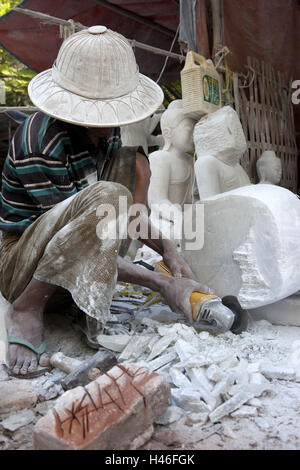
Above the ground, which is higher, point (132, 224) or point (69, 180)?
point (69, 180)

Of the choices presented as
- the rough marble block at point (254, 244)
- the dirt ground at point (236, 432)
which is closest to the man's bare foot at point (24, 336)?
the dirt ground at point (236, 432)

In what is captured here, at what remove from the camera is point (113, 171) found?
250cm

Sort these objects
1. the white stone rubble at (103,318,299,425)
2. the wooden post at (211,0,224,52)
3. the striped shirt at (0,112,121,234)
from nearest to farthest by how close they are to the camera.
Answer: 1. the white stone rubble at (103,318,299,425)
2. the striped shirt at (0,112,121,234)
3. the wooden post at (211,0,224,52)

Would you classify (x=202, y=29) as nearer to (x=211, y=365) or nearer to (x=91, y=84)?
(x=91, y=84)

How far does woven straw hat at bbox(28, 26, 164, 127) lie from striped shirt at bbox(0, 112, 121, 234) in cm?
12

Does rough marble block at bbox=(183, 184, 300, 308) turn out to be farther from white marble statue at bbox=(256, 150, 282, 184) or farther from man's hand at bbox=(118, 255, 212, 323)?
white marble statue at bbox=(256, 150, 282, 184)

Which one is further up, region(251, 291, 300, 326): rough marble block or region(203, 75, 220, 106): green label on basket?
region(203, 75, 220, 106): green label on basket

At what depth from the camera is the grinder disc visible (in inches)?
89.4

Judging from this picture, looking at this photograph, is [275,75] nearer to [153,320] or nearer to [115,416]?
[153,320]

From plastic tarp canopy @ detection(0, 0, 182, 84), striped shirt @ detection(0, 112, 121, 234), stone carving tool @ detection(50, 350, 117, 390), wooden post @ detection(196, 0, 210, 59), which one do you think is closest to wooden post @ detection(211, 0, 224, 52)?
wooden post @ detection(196, 0, 210, 59)

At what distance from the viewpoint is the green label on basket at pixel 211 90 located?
12.2ft

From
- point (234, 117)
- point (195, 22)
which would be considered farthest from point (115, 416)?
point (195, 22)

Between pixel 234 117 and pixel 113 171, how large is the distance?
175 cm

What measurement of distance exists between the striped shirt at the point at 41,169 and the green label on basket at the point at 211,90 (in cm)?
177
